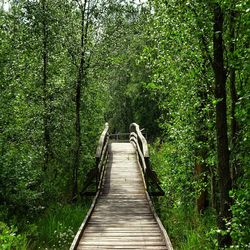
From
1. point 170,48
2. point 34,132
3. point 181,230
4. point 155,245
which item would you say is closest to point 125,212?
point 181,230

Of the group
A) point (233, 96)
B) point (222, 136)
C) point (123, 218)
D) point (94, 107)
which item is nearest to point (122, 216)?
point (123, 218)

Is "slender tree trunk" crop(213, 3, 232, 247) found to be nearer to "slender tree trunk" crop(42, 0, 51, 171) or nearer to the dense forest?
the dense forest

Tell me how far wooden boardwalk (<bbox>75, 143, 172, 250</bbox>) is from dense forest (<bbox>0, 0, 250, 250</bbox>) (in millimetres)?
677

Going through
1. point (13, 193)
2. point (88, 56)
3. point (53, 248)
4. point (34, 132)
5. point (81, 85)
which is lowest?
point (53, 248)

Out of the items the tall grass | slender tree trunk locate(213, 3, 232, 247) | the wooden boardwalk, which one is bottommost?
the tall grass

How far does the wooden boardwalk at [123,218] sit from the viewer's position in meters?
8.12

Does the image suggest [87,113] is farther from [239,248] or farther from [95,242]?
[239,248]

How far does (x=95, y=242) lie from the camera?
8.19 m

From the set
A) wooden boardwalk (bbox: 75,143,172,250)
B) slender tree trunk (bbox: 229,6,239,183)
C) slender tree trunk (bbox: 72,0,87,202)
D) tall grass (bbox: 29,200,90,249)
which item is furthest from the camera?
slender tree trunk (bbox: 72,0,87,202)

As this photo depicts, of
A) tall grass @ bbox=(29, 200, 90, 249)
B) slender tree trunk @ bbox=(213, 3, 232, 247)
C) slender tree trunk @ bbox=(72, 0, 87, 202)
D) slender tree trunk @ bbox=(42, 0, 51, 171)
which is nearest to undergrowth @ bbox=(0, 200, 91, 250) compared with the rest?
tall grass @ bbox=(29, 200, 90, 249)

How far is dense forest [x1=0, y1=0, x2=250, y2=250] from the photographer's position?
6684 millimetres

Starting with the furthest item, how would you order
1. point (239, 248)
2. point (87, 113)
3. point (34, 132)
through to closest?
point (87, 113) → point (34, 132) → point (239, 248)

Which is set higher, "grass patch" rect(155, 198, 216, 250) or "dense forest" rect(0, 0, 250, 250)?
"dense forest" rect(0, 0, 250, 250)

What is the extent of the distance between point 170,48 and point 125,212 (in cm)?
459
